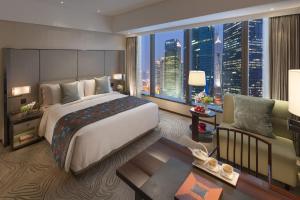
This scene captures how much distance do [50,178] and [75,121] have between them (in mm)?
866

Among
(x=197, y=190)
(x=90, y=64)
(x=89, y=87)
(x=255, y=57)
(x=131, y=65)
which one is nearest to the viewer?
(x=197, y=190)

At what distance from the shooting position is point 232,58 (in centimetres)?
405

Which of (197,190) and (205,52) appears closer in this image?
(197,190)

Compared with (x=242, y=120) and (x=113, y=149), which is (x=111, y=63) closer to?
(x=113, y=149)

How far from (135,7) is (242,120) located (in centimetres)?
356

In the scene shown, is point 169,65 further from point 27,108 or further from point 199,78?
point 27,108

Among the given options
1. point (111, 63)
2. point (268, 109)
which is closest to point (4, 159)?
point (111, 63)

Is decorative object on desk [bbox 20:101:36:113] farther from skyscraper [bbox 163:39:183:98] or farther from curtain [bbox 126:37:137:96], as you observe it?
skyscraper [bbox 163:39:183:98]

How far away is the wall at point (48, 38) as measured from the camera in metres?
3.34

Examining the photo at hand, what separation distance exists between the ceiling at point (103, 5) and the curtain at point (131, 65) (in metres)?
1.25

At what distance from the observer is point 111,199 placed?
2.10 metres

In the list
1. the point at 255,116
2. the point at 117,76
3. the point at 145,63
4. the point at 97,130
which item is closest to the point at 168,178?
the point at 97,130

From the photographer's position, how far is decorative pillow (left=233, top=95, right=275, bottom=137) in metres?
2.63

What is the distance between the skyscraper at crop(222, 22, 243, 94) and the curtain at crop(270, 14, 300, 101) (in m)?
0.78
